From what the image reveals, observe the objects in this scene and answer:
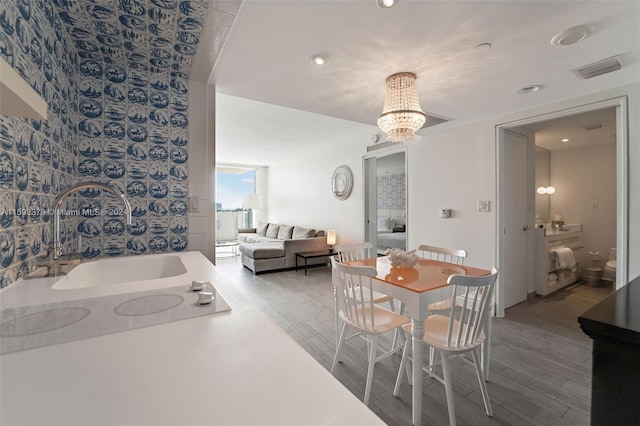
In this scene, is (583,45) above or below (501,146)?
above

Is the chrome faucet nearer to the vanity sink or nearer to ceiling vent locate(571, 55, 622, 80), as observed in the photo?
the vanity sink

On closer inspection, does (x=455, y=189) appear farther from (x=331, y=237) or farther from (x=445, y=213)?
(x=331, y=237)

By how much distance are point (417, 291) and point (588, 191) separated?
17.0 ft

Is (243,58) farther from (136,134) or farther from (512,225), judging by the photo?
(512,225)

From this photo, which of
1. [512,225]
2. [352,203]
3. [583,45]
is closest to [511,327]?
[512,225]

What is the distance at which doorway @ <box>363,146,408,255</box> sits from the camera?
4.88 m

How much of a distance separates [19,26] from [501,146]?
377cm

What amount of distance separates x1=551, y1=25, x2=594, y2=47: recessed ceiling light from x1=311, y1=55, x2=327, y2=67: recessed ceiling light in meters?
1.41

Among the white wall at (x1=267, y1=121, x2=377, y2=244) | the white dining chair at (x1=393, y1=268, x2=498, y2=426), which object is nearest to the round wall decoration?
the white wall at (x1=267, y1=121, x2=377, y2=244)

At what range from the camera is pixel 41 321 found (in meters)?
0.78

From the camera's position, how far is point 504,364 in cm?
213

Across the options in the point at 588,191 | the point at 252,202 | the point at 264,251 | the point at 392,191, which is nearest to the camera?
the point at 588,191

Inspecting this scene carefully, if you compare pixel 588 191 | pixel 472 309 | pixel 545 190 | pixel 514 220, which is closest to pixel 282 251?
pixel 514 220

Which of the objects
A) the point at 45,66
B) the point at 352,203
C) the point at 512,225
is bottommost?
the point at 512,225
